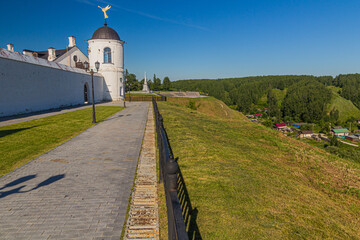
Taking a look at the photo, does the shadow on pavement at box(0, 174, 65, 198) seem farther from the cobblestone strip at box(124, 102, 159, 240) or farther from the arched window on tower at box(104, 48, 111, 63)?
the arched window on tower at box(104, 48, 111, 63)

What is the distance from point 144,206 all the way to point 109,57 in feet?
110

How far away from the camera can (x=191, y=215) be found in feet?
11.7

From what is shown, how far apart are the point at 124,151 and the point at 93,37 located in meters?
31.0

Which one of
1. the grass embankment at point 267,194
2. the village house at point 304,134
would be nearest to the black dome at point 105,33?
the grass embankment at point 267,194

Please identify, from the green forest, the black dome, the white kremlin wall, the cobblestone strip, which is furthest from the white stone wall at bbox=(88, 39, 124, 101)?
the green forest

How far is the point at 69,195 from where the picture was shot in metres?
4.31

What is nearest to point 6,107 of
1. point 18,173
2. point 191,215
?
point 18,173

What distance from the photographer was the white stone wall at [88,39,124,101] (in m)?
32.3

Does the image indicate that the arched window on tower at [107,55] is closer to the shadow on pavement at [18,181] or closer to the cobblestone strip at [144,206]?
the cobblestone strip at [144,206]

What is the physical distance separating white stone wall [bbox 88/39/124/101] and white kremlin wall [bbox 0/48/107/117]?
317 inches

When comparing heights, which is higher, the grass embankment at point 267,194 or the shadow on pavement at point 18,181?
the shadow on pavement at point 18,181

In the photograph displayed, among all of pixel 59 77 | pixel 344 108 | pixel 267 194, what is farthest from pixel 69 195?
pixel 344 108

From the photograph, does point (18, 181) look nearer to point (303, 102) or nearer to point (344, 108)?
point (303, 102)

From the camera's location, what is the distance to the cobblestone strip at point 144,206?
3.19 meters
